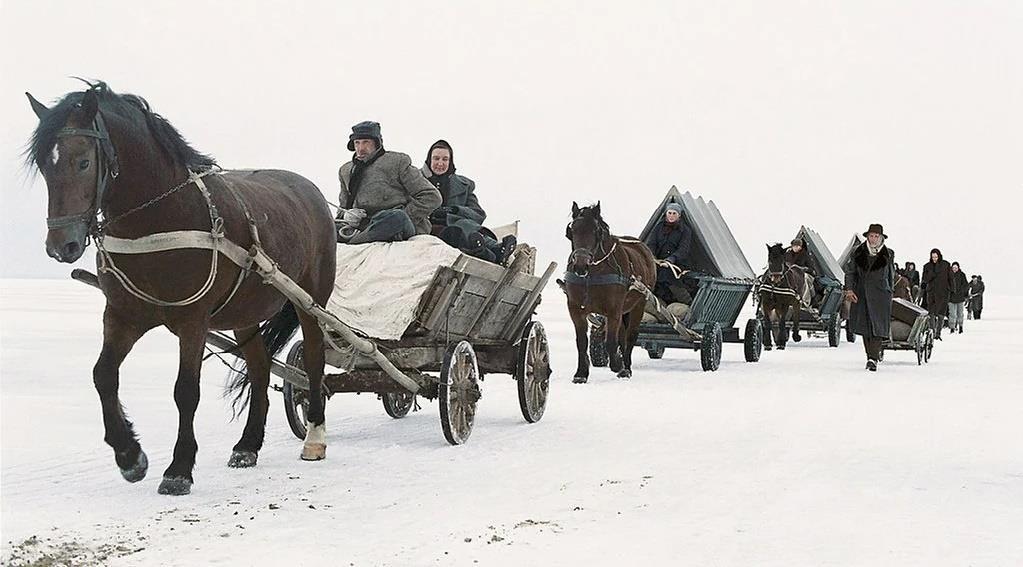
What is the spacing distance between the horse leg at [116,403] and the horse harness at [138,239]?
0.28 meters

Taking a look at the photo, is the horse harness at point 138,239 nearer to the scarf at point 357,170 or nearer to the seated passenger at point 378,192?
the seated passenger at point 378,192

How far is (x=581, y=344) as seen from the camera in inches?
554

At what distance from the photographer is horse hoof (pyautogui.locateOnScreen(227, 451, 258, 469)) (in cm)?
721

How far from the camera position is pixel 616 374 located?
14.8 metres

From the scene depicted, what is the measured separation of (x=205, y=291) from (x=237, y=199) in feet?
2.24

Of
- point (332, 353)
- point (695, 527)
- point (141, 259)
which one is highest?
point (141, 259)

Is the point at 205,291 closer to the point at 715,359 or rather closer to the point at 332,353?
the point at 332,353

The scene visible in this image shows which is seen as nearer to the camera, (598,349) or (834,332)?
(598,349)

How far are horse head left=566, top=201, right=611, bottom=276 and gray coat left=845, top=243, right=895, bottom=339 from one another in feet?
16.2

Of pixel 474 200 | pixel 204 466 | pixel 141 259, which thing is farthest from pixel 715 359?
pixel 141 259

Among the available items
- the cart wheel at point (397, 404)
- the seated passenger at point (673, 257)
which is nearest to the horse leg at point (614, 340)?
the seated passenger at point (673, 257)

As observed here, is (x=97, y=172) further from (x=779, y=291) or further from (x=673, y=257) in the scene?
(x=779, y=291)

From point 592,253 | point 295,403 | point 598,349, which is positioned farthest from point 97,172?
point 598,349

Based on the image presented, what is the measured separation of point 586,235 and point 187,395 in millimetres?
7832
